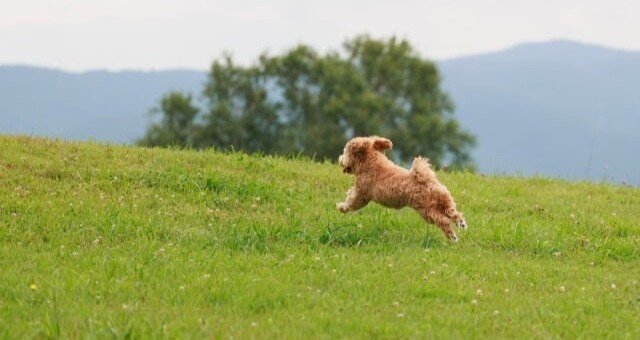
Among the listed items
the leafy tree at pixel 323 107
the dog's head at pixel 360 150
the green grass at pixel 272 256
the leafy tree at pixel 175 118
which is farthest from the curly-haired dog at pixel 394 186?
the leafy tree at pixel 175 118

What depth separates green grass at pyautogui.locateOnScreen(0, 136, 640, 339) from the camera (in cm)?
636

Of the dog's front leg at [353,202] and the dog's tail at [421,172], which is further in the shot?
the dog's front leg at [353,202]

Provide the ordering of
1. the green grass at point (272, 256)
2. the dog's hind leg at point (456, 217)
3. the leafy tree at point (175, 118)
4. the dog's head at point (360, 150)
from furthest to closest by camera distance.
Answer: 1. the leafy tree at point (175, 118)
2. the dog's head at point (360, 150)
3. the dog's hind leg at point (456, 217)
4. the green grass at point (272, 256)

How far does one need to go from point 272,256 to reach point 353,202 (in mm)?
1667

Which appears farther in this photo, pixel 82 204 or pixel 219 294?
pixel 82 204

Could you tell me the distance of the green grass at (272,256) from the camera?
6.36 m

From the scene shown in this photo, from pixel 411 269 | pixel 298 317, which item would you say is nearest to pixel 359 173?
pixel 411 269

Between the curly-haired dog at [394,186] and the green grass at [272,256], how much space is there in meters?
0.32

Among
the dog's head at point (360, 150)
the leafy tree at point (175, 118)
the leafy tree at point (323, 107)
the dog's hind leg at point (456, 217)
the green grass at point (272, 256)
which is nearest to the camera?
the green grass at point (272, 256)

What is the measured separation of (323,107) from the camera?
5381 cm

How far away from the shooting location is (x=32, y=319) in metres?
6.10

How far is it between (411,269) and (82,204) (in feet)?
13.1

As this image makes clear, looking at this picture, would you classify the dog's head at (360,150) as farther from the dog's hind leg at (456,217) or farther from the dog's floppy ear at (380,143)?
the dog's hind leg at (456,217)

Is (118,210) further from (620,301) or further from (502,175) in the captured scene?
(502,175)
